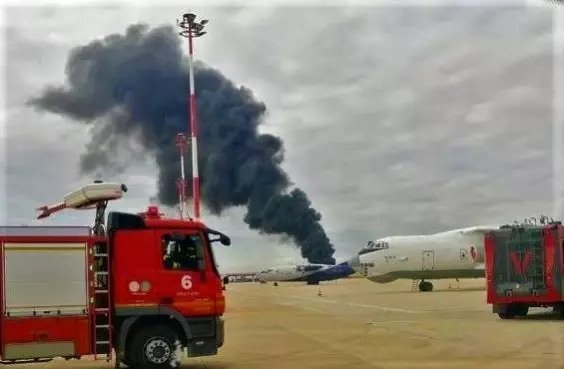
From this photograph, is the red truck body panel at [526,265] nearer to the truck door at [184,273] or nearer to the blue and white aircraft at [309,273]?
the truck door at [184,273]

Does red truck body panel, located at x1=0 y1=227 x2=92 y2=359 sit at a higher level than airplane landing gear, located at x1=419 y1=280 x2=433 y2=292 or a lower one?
higher

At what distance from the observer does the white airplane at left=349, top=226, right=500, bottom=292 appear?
5119 centimetres

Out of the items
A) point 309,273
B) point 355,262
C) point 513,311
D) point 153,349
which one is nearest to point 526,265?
point 513,311

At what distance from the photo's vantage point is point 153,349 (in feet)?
45.3

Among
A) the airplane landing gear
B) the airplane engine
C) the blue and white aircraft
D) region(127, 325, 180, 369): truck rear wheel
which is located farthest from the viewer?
the blue and white aircraft

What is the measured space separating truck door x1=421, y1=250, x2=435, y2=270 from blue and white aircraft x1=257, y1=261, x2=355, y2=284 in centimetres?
3408

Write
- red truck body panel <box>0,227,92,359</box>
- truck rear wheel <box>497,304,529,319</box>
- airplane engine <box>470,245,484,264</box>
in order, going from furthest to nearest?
airplane engine <box>470,245,484,264</box> < truck rear wheel <box>497,304,529,319</box> < red truck body panel <box>0,227,92,359</box>

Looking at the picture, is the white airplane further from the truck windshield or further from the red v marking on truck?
the truck windshield

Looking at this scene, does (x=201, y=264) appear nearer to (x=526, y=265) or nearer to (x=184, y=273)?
(x=184, y=273)

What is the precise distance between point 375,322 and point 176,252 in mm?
13382

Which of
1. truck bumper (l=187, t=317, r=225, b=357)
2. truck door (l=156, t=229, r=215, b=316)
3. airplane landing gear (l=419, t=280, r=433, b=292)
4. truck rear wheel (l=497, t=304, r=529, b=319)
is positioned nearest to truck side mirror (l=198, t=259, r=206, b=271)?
truck door (l=156, t=229, r=215, b=316)

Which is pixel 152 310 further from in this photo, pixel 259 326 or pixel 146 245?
pixel 259 326

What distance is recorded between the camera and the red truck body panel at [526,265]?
2492 cm

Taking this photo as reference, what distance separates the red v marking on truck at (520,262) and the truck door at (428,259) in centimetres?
2522
